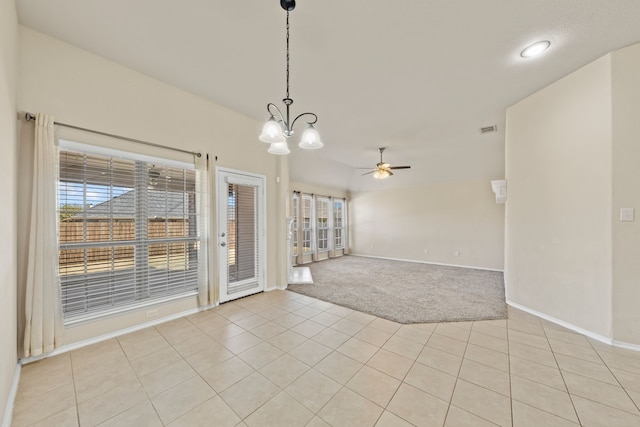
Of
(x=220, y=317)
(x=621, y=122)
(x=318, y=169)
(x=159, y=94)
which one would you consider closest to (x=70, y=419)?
(x=220, y=317)

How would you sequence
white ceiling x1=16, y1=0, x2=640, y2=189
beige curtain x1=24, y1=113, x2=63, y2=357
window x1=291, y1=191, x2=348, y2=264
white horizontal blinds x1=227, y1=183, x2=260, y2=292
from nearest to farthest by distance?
white ceiling x1=16, y1=0, x2=640, y2=189
beige curtain x1=24, y1=113, x2=63, y2=357
white horizontal blinds x1=227, y1=183, x2=260, y2=292
window x1=291, y1=191, x2=348, y2=264

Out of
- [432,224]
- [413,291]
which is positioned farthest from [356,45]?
[432,224]

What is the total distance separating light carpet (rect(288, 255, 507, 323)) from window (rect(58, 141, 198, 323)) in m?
2.13

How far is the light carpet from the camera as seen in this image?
3350 millimetres

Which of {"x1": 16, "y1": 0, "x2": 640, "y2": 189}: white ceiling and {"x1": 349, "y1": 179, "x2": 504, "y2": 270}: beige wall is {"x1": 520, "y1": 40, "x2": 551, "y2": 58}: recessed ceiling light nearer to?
{"x1": 16, "y1": 0, "x2": 640, "y2": 189}: white ceiling

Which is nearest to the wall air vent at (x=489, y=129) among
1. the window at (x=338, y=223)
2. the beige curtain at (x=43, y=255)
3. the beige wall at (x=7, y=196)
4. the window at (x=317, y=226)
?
the window at (x=317, y=226)

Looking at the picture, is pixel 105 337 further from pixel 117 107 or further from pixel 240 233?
pixel 117 107

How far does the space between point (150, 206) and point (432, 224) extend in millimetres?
6822

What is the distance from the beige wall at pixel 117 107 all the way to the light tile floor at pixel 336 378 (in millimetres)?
763

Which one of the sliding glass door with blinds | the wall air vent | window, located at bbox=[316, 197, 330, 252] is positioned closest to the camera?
the sliding glass door with blinds

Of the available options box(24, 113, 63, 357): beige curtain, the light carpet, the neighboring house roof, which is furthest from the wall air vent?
box(24, 113, 63, 357): beige curtain

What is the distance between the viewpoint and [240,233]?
3896mm

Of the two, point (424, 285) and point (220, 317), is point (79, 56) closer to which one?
point (220, 317)

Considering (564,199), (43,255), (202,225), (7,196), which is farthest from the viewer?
(202,225)
